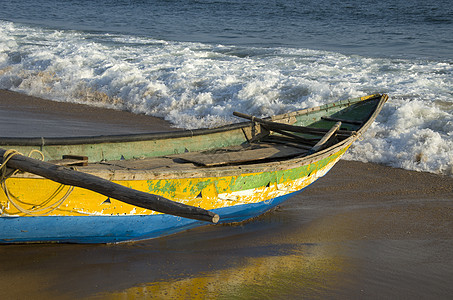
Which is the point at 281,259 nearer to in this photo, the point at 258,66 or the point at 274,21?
the point at 258,66

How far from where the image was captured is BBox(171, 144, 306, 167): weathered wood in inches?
208

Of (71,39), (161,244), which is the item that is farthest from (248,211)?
(71,39)

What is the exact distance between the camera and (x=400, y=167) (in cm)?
721

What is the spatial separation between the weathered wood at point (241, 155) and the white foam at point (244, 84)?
191 centimetres

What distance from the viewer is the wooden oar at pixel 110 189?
323 cm

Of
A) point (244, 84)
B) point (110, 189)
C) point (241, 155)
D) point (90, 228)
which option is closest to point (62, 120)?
point (244, 84)

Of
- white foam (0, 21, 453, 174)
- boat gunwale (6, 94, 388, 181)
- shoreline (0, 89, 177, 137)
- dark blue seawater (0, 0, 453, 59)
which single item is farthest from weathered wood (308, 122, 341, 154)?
dark blue seawater (0, 0, 453, 59)

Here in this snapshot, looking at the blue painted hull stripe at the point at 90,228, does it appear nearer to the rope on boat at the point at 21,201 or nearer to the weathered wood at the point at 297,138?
the rope on boat at the point at 21,201

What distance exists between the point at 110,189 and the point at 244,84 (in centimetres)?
748

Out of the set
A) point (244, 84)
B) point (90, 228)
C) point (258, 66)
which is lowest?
point (90, 228)

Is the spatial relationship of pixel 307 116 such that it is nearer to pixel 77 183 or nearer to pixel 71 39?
pixel 77 183

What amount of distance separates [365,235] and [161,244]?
1.96 metres

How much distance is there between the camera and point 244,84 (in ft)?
35.0

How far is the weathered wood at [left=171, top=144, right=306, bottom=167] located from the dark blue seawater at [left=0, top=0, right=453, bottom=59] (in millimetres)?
8829
